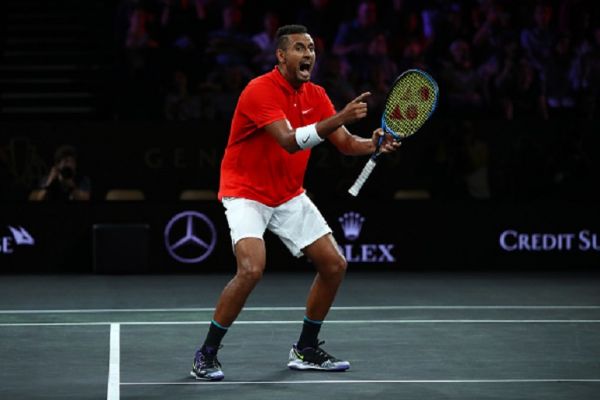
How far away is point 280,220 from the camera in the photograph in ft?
24.0

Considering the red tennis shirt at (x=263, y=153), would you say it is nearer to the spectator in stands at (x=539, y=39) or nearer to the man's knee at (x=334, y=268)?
the man's knee at (x=334, y=268)

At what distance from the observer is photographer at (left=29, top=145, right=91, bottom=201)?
13.6 metres

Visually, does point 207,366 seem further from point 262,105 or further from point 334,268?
point 262,105

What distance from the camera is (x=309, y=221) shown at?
7281 millimetres

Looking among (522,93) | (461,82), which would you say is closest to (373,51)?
(461,82)

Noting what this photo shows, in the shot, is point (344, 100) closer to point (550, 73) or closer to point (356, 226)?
point (356, 226)

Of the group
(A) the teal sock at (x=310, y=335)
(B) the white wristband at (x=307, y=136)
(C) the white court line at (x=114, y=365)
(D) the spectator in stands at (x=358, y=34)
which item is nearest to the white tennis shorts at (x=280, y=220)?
(A) the teal sock at (x=310, y=335)

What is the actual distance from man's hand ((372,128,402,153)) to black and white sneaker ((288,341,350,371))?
131cm

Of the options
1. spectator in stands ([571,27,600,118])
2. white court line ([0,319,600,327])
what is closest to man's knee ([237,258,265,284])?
white court line ([0,319,600,327])

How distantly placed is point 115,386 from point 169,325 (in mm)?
2517

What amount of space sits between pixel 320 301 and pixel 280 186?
28.3 inches

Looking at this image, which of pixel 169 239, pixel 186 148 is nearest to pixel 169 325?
pixel 169 239

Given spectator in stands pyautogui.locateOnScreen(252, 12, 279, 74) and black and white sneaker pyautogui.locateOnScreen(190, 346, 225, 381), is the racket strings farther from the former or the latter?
spectator in stands pyautogui.locateOnScreen(252, 12, 279, 74)

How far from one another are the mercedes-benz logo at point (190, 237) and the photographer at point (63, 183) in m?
1.12
